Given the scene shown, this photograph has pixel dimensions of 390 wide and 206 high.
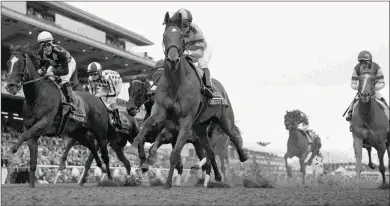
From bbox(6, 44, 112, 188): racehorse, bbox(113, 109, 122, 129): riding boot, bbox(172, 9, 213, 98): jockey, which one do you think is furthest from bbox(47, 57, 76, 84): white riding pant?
bbox(172, 9, 213, 98): jockey

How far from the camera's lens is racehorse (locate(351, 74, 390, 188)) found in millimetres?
14789

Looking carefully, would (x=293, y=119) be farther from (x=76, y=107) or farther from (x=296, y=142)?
(x=76, y=107)

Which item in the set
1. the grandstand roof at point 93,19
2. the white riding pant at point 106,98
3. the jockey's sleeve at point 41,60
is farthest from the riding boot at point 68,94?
the grandstand roof at point 93,19

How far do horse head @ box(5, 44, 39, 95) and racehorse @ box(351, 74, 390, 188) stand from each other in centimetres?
831

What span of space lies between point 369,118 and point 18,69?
8.94m

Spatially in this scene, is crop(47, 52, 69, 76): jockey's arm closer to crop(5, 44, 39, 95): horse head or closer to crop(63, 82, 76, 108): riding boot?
crop(63, 82, 76, 108): riding boot

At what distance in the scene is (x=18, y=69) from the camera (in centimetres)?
1214

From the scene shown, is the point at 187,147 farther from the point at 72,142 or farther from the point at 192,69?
the point at 192,69

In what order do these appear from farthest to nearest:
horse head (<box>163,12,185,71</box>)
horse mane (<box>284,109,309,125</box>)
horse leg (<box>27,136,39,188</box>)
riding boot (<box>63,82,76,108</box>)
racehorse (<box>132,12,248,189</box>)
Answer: horse mane (<box>284,109,309,125</box>) < riding boot (<box>63,82,76,108</box>) < horse leg (<box>27,136,39,188</box>) < racehorse (<box>132,12,248,189</box>) < horse head (<box>163,12,185,71</box>)

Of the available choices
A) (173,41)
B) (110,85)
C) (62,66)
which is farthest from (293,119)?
(173,41)

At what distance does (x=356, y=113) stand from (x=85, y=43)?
35.5m

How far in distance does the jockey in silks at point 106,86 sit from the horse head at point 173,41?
21.3 feet

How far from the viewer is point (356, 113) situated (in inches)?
A: 594

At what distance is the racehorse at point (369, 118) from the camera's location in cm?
1479
